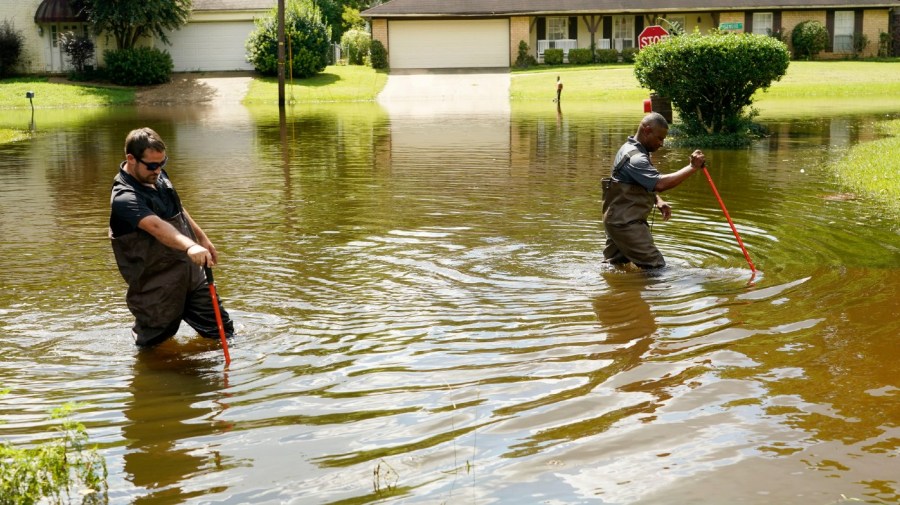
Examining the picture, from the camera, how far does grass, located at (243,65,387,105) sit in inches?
1876

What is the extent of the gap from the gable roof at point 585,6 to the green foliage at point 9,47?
18860mm

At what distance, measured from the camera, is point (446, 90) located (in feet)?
165

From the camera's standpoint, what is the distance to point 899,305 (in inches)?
344

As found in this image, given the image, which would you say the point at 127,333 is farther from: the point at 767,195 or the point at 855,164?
the point at 855,164

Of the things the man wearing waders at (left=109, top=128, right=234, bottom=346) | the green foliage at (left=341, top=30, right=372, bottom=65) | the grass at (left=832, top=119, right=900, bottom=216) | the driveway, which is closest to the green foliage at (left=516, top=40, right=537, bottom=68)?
the driveway

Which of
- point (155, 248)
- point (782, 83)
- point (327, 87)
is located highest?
point (327, 87)

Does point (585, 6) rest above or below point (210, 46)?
above

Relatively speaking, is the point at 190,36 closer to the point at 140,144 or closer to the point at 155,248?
the point at 155,248

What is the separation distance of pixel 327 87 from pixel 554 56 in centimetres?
1468

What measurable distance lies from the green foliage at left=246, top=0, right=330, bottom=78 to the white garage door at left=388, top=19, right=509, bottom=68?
226 inches

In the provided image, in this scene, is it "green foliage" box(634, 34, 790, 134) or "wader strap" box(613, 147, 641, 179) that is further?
"green foliage" box(634, 34, 790, 134)

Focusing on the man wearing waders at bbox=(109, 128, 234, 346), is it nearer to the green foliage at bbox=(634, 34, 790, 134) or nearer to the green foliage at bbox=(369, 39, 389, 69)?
the green foliage at bbox=(634, 34, 790, 134)

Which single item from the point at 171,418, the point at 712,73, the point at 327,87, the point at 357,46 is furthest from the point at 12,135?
the point at 357,46

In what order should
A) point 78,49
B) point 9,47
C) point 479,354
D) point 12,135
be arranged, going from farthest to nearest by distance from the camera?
point 9,47 < point 78,49 < point 12,135 < point 479,354
